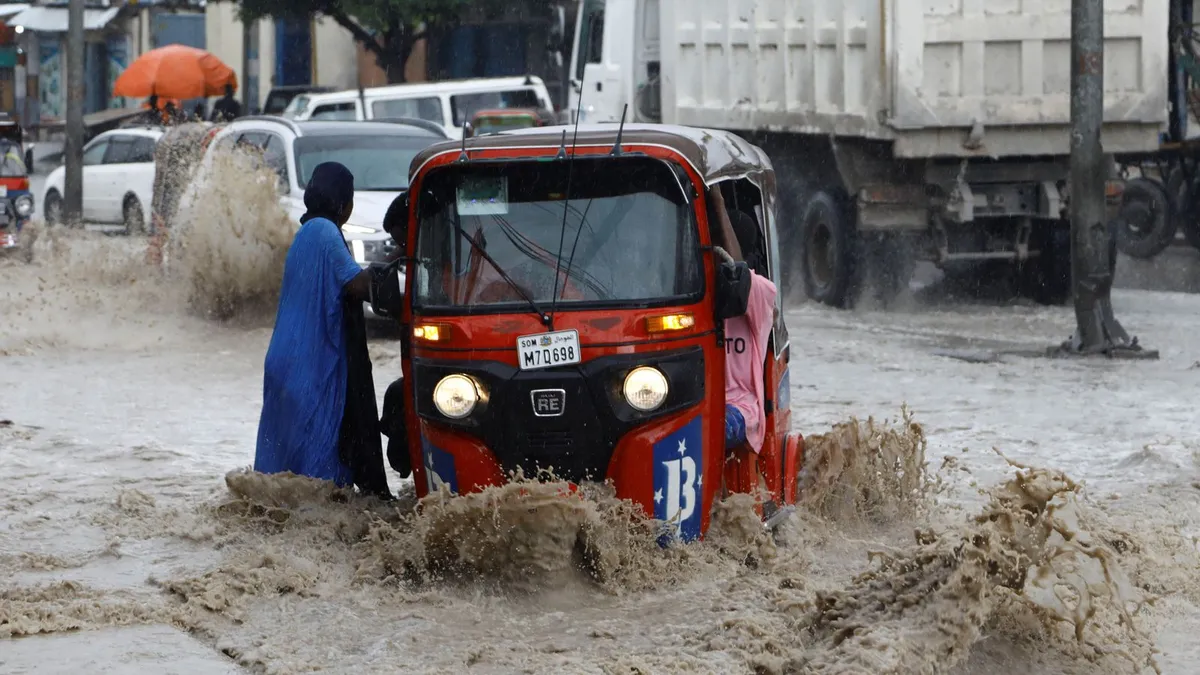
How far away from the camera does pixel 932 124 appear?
1357 cm

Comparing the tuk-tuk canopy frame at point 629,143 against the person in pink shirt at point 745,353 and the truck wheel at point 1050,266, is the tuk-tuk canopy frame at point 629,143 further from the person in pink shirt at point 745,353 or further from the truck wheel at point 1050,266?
the truck wheel at point 1050,266

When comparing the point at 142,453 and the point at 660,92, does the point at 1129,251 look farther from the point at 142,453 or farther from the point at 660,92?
the point at 142,453

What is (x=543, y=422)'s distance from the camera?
5703 millimetres

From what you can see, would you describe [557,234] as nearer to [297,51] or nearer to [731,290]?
[731,290]

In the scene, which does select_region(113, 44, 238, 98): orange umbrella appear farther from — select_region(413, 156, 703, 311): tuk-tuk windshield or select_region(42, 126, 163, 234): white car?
select_region(413, 156, 703, 311): tuk-tuk windshield

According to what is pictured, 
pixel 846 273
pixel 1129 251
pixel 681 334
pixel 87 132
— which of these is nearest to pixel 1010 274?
pixel 846 273

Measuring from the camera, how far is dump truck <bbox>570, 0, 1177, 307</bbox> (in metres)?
13.6

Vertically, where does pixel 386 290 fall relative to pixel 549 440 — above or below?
above

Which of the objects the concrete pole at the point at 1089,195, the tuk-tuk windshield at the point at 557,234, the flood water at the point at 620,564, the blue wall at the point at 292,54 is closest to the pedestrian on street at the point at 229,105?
the blue wall at the point at 292,54

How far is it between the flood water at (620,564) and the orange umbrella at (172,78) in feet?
72.9

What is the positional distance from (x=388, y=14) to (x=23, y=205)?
14239 millimetres

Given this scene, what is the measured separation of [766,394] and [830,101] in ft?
29.2

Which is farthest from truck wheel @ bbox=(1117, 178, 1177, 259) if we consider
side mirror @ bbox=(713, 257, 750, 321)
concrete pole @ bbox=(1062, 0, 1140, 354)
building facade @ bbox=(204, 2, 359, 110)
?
building facade @ bbox=(204, 2, 359, 110)

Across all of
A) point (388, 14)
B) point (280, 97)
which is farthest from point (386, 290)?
point (388, 14)
